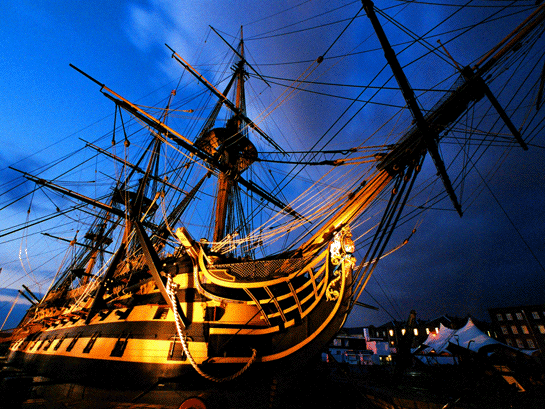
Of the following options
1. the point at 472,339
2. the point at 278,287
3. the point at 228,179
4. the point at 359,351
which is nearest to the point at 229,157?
the point at 228,179

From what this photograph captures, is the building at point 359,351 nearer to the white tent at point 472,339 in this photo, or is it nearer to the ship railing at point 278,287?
the white tent at point 472,339

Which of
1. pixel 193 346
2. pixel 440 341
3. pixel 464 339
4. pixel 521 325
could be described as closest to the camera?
pixel 193 346

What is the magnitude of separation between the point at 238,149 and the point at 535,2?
13.4 metres

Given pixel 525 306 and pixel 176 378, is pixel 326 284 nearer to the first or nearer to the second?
pixel 176 378

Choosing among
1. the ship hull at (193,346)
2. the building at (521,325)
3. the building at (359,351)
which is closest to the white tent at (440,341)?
the building at (359,351)

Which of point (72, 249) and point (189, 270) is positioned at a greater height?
point (72, 249)

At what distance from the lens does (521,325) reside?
Result: 4350cm

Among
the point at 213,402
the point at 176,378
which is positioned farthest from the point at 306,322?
the point at 176,378

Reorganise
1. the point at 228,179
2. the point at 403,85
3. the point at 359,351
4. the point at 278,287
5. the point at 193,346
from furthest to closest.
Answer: the point at 359,351, the point at 228,179, the point at 278,287, the point at 193,346, the point at 403,85

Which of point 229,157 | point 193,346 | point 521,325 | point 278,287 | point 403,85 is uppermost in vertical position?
point 229,157

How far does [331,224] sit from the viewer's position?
470cm

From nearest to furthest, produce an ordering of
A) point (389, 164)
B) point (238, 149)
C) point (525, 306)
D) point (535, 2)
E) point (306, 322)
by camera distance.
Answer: point (535, 2) → point (389, 164) → point (306, 322) → point (238, 149) → point (525, 306)

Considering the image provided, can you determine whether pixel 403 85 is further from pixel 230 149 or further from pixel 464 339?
pixel 464 339

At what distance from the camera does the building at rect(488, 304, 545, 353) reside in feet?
136
